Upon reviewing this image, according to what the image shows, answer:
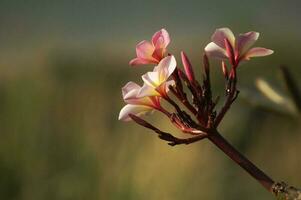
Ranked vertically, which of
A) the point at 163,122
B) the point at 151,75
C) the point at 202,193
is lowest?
the point at 202,193

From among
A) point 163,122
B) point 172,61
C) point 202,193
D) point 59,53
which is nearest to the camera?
point 172,61

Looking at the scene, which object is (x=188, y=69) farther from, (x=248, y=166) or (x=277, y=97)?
(x=277, y=97)

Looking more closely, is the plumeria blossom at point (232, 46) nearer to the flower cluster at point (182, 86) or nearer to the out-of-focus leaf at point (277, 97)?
the flower cluster at point (182, 86)

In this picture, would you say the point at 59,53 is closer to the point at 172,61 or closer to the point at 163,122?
the point at 163,122

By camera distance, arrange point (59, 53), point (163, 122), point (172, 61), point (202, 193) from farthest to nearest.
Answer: point (59, 53) < point (163, 122) < point (202, 193) < point (172, 61)

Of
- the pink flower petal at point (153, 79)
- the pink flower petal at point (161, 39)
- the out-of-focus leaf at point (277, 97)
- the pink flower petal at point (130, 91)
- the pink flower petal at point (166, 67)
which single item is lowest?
the out-of-focus leaf at point (277, 97)

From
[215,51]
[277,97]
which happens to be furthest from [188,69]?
[277,97]

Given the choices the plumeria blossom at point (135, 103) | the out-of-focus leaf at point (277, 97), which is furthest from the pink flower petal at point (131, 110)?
the out-of-focus leaf at point (277, 97)

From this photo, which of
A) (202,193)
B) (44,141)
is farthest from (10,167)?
(202,193)
